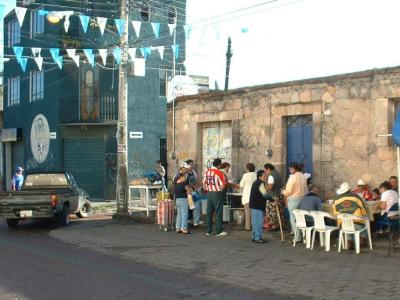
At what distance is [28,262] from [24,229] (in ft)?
19.4

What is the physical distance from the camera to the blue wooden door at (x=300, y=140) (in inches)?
547

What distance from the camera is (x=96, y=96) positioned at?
25594 mm

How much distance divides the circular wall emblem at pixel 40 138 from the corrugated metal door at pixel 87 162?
1685mm

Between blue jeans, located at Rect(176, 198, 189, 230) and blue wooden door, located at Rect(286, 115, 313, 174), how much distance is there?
112 inches

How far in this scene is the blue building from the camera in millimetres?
25328

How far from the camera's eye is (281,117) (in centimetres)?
1430

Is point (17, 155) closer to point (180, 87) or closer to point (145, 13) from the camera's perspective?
point (145, 13)

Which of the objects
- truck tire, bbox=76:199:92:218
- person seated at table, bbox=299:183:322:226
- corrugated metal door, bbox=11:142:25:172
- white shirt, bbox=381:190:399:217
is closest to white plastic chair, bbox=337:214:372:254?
white shirt, bbox=381:190:399:217

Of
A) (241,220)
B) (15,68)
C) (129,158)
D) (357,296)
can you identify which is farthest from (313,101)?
(15,68)

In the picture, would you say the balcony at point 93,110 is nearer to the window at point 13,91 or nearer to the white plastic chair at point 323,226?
the window at point 13,91

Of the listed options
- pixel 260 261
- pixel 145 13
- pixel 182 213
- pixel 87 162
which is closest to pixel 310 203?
pixel 260 261

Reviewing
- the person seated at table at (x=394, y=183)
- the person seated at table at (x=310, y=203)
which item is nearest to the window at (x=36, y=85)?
the person seated at table at (x=310, y=203)

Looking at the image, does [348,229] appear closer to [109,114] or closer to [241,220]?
[241,220]

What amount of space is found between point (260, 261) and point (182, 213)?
4105 mm
